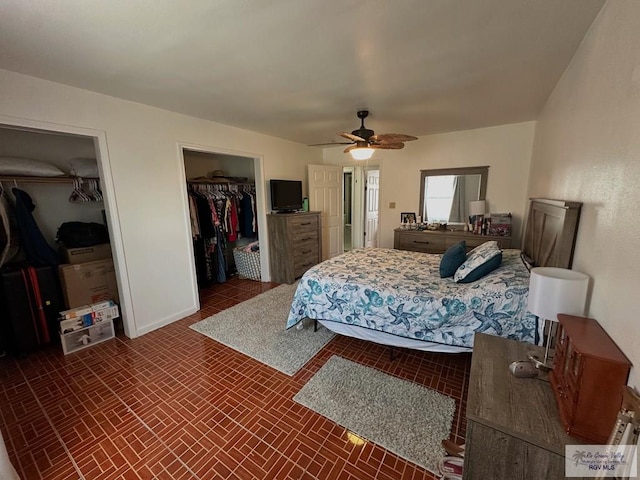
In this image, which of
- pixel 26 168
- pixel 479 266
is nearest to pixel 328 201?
pixel 479 266

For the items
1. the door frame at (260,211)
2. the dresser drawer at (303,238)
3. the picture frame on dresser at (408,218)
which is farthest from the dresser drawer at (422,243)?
the door frame at (260,211)

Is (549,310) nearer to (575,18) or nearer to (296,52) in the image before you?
(575,18)

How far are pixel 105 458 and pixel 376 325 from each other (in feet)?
6.36

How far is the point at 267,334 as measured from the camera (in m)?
2.79

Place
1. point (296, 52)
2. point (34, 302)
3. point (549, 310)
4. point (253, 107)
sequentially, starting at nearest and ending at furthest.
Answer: point (549, 310)
point (296, 52)
point (34, 302)
point (253, 107)

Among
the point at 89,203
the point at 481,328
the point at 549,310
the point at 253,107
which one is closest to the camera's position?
the point at 549,310

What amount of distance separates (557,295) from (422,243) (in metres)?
2.97

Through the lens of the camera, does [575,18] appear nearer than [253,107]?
Yes

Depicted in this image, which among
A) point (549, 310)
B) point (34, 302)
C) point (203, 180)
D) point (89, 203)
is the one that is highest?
point (203, 180)

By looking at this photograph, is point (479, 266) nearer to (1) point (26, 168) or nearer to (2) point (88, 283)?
(2) point (88, 283)

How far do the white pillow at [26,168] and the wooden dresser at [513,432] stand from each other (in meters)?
3.94

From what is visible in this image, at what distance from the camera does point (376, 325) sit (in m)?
2.26

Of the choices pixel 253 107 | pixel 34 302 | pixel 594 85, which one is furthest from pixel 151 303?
pixel 594 85

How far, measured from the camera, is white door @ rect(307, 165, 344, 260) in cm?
485
